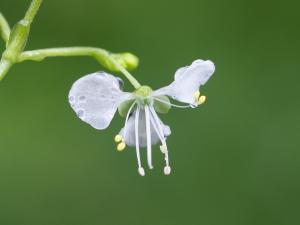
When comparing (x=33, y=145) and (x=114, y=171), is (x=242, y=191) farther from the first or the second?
(x=33, y=145)

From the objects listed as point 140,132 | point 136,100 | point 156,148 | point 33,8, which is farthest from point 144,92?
point 156,148

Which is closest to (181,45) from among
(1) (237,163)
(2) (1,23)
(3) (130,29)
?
(3) (130,29)

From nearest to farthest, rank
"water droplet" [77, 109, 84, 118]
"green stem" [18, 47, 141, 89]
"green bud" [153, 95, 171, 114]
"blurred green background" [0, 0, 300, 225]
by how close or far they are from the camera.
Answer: "green stem" [18, 47, 141, 89] → "water droplet" [77, 109, 84, 118] → "green bud" [153, 95, 171, 114] → "blurred green background" [0, 0, 300, 225]

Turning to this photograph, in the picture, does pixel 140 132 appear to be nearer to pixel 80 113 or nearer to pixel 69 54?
pixel 80 113

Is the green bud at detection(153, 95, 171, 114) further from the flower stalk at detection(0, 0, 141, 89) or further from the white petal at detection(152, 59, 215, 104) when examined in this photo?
the flower stalk at detection(0, 0, 141, 89)

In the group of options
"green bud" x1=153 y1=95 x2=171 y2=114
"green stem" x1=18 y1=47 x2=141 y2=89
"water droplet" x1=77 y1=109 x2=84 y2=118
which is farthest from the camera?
"green bud" x1=153 y1=95 x2=171 y2=114

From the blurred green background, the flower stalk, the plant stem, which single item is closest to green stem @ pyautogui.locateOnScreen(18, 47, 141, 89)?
the flower stalk
